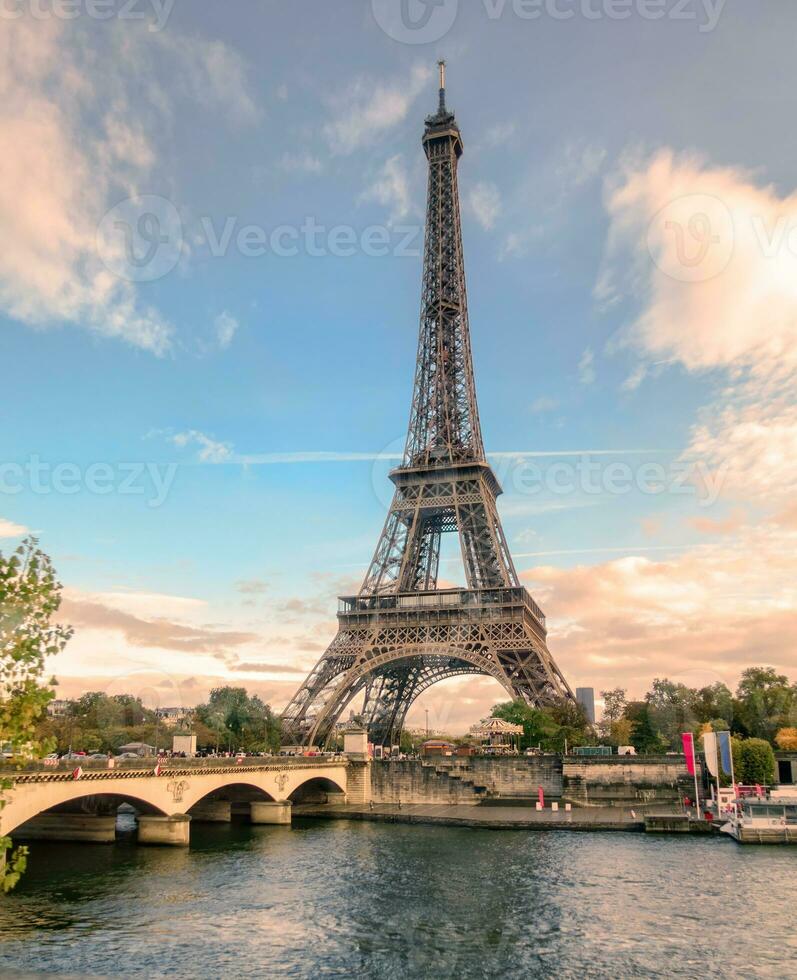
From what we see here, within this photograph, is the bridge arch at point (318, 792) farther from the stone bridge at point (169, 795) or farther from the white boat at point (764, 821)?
the white boat at point (764, 821)

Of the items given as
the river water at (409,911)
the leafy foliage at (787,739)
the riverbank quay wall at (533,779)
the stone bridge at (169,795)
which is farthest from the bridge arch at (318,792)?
the leafy foliage at (787,739)

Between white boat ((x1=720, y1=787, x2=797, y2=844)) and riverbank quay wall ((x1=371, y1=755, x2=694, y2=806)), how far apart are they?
13799 mm

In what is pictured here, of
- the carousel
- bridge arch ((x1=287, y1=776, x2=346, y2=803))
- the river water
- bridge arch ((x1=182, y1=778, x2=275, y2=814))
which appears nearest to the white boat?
the river water

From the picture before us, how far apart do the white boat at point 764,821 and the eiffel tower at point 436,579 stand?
24601 mm

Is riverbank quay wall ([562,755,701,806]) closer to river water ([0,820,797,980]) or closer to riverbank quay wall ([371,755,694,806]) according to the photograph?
riverbank quay wall ([371,755,694,806])

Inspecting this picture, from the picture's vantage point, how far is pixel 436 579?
102 m

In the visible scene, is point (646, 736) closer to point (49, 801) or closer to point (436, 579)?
point (436, 579)

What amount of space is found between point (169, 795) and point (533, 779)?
36.2m

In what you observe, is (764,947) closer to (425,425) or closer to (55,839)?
(55,839)

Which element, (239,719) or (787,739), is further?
(239,719)

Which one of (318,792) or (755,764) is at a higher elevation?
(755,764)

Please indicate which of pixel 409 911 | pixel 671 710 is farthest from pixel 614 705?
pixel 409 911

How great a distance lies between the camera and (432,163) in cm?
10756

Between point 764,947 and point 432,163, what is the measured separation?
100m
